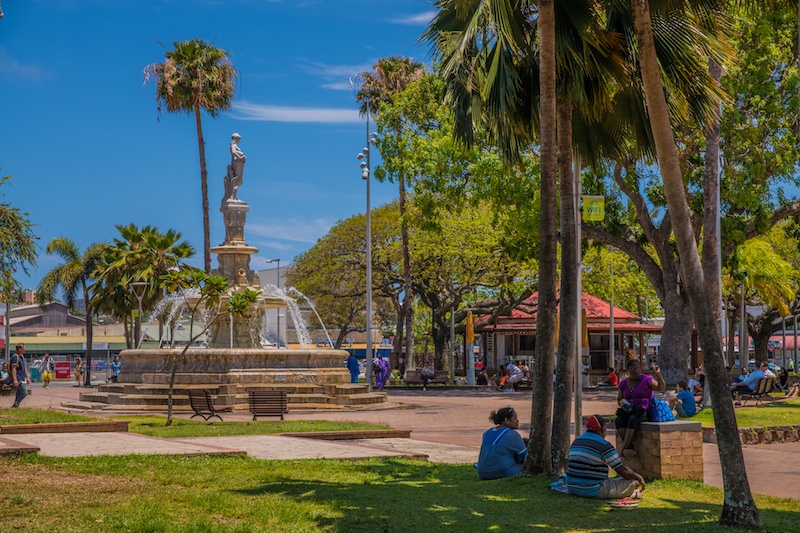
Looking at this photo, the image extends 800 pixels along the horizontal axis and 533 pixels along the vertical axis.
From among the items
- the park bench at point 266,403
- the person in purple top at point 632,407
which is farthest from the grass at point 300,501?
the park bench at point 266,403

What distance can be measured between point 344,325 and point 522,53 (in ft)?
157

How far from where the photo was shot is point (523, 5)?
1186cm

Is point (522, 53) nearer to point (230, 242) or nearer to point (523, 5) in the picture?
point (523, 5)

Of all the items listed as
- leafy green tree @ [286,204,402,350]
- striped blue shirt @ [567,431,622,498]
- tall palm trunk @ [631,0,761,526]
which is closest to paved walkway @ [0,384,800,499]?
striped blue shirt @ [567,431,622,498]

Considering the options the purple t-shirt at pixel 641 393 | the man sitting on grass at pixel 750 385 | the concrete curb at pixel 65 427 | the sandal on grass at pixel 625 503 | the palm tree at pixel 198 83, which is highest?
the palm tree at pixel 198 83

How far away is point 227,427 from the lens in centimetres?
1762

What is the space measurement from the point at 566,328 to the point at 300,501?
3938 mm

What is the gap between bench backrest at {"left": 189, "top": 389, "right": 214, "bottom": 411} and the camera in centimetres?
1958

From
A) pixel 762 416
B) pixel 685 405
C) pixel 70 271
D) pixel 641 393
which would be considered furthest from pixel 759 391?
pixel 70 271

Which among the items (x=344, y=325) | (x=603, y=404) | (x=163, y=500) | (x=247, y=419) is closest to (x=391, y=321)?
(x=344, y=325)

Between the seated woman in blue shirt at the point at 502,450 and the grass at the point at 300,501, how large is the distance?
0.30 metres

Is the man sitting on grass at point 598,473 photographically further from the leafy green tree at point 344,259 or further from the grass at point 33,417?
the leafy green tree at point 344,259

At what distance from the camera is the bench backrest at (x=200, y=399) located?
64.2 feet

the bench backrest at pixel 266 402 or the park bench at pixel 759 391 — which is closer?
the bench backrest at pixel 266 402
